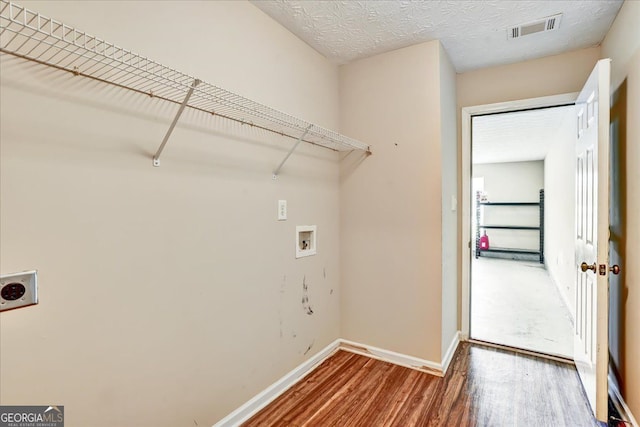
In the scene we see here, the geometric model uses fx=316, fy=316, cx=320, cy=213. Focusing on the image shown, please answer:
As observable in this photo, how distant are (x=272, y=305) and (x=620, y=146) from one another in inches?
93.3

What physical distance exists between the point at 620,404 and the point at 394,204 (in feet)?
5.88

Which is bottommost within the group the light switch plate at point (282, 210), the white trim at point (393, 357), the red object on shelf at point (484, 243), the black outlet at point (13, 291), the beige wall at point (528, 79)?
the white trim at point (393, 357)

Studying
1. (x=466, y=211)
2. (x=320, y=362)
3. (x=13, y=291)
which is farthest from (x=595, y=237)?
(x=13, y=291)

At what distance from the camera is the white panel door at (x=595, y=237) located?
169cm

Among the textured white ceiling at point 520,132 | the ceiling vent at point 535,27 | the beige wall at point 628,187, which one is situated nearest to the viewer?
the beige wall at point 628,187

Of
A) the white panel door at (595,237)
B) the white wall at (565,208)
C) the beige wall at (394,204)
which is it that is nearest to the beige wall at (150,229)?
the beige wall at (394,204)

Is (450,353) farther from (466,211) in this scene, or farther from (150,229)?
(150,229)

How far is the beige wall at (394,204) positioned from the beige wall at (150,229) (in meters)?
0.61

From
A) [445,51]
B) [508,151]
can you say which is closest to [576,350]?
[445,51]

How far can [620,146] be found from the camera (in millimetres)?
1946

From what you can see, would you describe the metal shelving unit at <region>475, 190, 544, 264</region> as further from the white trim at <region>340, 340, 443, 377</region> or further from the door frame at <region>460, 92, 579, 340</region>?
the white trim at <region>340, 340, 443, 377</region>

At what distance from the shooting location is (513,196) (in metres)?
7.79

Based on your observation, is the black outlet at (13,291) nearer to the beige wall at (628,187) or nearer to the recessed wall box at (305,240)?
the recessed wall box at (305,240)

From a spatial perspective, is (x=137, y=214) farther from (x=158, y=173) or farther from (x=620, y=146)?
(x=620, y=146)
